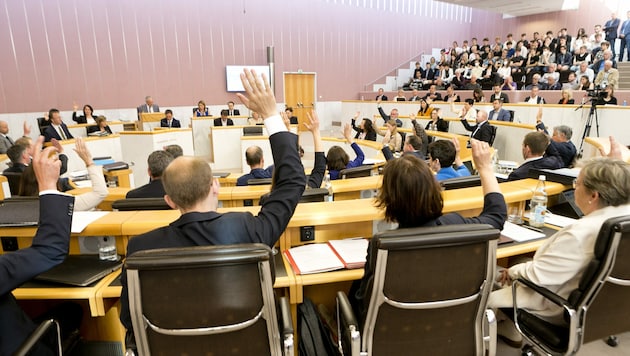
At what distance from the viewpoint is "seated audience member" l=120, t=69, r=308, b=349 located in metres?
1.27

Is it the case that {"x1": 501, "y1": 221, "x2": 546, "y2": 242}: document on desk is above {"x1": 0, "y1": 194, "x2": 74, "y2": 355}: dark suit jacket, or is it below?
below

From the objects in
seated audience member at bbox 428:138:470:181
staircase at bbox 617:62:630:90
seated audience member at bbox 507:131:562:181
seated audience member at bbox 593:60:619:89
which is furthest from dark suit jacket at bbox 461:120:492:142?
staircase at bbox 617:62:630:90

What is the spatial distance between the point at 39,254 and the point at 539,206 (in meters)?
2.60

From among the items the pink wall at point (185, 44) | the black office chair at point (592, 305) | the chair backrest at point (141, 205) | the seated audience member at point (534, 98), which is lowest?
the black office chair at point (592, 305)

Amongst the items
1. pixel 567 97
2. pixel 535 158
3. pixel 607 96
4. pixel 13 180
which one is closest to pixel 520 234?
pixel 535 158

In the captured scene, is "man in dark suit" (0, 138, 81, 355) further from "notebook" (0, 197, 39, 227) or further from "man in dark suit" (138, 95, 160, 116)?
"man in dark suit" (138, 95, 160, 116)

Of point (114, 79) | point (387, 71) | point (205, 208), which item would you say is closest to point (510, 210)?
point (205, 208)

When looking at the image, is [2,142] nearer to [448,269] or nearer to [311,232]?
[311,232]

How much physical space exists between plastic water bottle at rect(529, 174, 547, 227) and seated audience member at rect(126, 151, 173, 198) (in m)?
2.57

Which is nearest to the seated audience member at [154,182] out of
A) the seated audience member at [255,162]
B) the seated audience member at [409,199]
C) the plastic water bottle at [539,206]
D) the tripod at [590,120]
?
the seated audience member at [255,162]

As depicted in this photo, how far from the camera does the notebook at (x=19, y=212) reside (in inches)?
69.1

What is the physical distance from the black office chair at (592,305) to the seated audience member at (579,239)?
43 millimetres

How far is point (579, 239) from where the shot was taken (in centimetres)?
153

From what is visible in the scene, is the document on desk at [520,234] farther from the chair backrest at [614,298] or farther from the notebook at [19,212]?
the notebook at [19,212]
